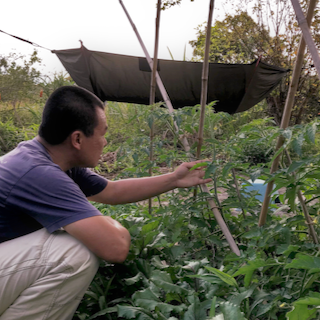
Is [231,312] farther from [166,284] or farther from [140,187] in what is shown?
[140,187]

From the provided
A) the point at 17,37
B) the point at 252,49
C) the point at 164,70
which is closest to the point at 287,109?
the point at 17,37

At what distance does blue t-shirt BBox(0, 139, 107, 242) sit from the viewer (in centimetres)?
112

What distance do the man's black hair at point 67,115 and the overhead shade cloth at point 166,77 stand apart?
293 centimetres

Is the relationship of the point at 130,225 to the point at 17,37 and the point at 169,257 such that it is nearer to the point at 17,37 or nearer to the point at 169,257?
the point at 169,257

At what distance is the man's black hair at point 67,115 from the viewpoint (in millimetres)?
1279

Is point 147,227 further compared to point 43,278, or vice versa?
point 147,227

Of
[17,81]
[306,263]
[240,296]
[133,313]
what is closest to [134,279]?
[133,313]

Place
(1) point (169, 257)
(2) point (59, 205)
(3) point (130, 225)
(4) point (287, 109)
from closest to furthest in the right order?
(4) point (287, 109)
(2) point (59, 205)
(1) point (169, 257)
(3) point (130, 225)

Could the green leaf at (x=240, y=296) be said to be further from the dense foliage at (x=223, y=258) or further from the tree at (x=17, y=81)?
the tree at (x=17, y=81)

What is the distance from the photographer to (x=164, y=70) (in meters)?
4.32

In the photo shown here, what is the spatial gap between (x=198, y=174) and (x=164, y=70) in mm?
3042

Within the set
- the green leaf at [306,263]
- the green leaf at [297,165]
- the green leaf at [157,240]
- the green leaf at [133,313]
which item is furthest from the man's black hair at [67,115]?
the green leaf at [306,263]

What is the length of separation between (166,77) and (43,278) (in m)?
3.62

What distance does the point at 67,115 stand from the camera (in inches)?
50.3
